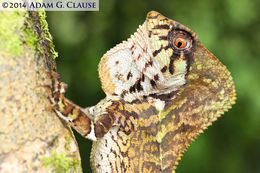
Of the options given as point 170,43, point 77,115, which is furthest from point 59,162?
point 170,43

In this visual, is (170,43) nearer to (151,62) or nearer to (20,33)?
(151,62)

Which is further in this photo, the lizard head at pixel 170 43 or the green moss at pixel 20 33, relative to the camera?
the lizard head at pixel 170 43

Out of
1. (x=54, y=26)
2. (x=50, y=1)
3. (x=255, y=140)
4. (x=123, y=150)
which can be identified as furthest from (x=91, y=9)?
(x=255, y=140)

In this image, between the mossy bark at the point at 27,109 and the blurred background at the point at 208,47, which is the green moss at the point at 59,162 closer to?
the mossy bark at the point at 27,109

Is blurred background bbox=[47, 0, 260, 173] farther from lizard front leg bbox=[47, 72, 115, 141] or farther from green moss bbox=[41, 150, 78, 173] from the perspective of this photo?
green moss bbox=[41, 150, 78, 173]

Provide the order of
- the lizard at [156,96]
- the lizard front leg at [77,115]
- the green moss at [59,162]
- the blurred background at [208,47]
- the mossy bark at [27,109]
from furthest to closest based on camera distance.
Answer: the blurred background at [208,47] → the lizard at [156,96] → the lizard front leg at [77,115] → the green moss at [59,162] → the mossy bark at [27,109]

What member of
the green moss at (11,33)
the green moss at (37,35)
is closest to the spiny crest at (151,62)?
the green moss at (37,35)

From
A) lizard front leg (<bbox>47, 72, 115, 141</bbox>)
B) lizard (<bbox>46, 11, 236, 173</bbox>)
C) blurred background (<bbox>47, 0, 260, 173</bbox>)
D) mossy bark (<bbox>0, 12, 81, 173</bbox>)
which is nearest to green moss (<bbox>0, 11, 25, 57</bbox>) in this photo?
mossy bark (<bbox>0, 12, 81, 173</bbox>)
